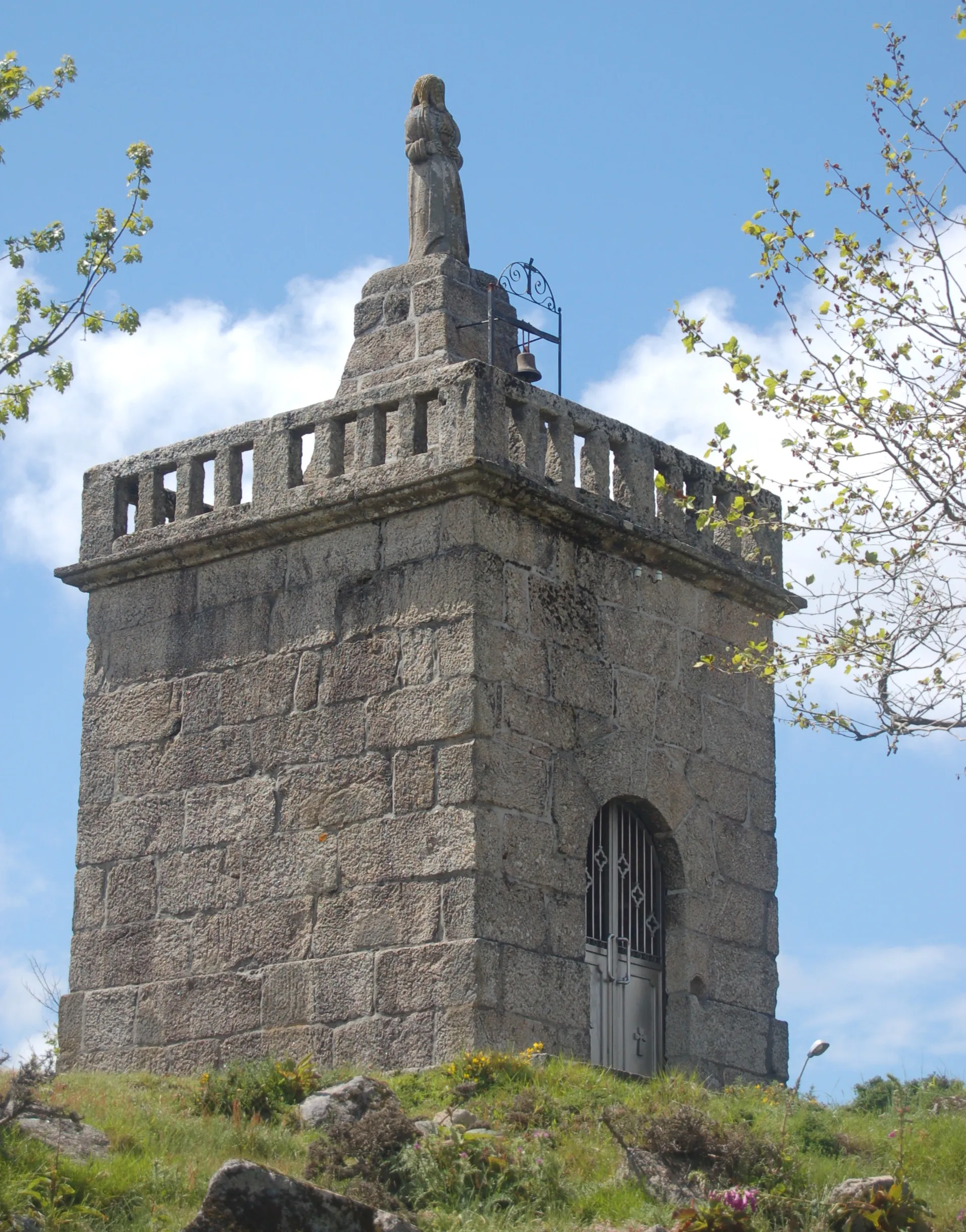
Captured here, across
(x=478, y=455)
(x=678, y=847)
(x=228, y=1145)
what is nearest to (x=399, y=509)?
(x=478, y=455)

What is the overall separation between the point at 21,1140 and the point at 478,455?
4773mm

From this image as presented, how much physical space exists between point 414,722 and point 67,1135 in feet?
10.9

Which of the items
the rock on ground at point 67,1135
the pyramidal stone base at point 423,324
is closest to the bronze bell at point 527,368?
the pyramidal stone base at point 423,324

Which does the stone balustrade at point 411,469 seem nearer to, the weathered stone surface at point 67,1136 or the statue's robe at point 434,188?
the statue's robe at point 434,188

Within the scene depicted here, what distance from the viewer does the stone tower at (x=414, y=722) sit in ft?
39.4

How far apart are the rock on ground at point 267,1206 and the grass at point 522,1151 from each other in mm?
425

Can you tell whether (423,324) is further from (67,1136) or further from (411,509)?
(67,1136)

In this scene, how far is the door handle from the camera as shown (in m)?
12.9

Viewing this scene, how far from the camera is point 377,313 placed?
1415 cm

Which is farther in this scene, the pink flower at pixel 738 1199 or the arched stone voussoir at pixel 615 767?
the arched stone voussoir at pixel 615 767

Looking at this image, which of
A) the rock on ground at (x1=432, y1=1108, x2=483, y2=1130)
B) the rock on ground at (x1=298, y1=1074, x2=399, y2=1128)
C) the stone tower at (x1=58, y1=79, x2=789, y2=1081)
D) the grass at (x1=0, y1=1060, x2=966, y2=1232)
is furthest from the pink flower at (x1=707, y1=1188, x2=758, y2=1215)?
the stone tower at (x1=58, y1=79, x2=789, y2=1081)

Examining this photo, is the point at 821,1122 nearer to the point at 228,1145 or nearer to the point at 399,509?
the point at 228,1145

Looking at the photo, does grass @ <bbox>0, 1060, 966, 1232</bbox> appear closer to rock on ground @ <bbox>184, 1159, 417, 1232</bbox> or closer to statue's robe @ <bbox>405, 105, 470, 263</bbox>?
rock on ground @ <bbox>184, 1159, 417, 1232</bbox>

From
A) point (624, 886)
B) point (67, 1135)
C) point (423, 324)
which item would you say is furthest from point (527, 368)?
point (67, 1135)
